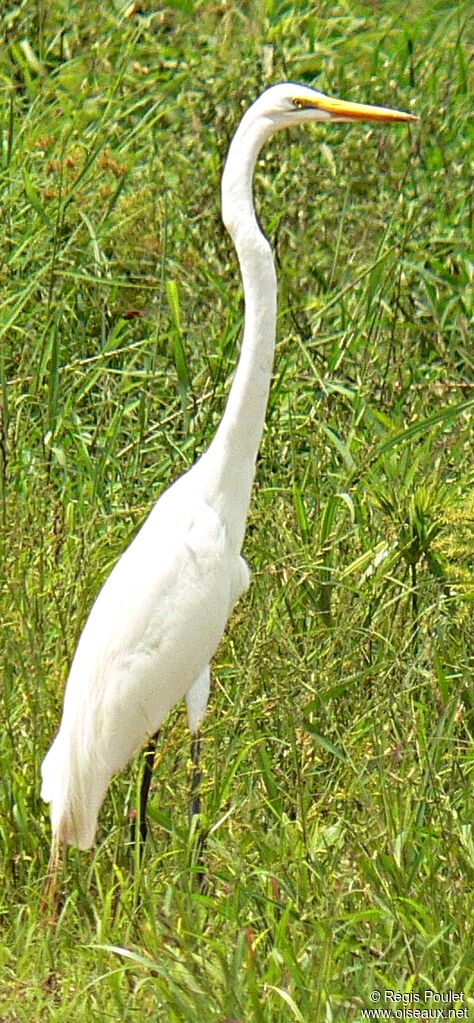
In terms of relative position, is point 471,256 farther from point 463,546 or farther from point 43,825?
point 43,825

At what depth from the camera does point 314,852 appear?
109 inches

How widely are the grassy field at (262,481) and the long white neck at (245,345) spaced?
0.20 metres

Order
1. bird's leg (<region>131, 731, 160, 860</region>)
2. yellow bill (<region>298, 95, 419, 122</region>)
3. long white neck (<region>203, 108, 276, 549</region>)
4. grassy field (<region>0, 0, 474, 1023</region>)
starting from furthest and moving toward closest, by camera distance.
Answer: yellow bill (<region>298, 95, 419, 122</region>), long white neck (<region>203, 108, 276, 549</region>), bird's leg (<region>131, 731, 160, 860</region>), grassy field (<region>0, 0, 474, 1023</region>)

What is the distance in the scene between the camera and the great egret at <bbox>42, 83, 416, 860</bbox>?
124 inches

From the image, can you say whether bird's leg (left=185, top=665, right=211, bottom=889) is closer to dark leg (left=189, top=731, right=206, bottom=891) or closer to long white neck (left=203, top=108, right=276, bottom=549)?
dark leg (left=189, top=731, right=206, bottom=891)

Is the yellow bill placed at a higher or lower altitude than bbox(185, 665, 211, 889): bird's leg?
higher

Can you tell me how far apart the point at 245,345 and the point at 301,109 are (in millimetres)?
487

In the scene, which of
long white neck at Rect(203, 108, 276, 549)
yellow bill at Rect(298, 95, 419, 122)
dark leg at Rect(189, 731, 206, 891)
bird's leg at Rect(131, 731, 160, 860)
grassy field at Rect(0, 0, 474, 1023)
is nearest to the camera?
grassy field at Rect(0, 0, 474, 1023)

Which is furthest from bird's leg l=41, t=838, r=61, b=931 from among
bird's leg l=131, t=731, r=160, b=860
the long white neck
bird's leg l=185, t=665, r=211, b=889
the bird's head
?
the bird's head

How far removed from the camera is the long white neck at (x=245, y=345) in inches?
123

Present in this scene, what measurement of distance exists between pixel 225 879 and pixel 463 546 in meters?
0.78

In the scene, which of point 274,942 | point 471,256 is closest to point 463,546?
point 274,942

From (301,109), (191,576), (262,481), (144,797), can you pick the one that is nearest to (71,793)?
(144,797)

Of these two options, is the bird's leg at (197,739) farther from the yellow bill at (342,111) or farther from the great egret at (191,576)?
the yellow bill at (342,111)
